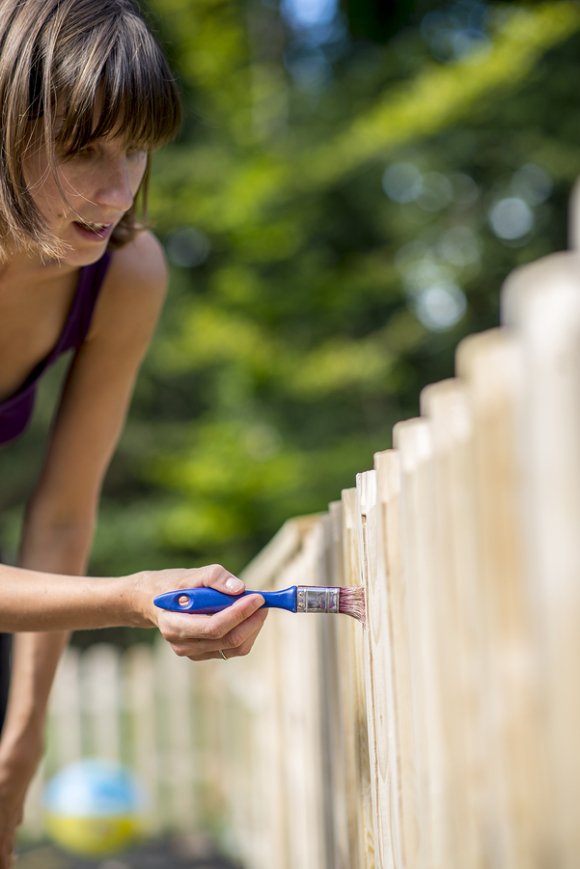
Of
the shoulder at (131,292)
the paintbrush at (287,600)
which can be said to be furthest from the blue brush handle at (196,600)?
the shoulder at (131,292)

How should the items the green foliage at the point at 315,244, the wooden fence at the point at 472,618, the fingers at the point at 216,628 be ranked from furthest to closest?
the green foliage at the point at 315,244 < the fingers at the point at 216,628 < the wooden fence at the point at 472,618

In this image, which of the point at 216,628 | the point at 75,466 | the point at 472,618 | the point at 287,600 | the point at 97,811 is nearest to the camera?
the point at 472,618

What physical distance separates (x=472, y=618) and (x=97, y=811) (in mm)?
4826

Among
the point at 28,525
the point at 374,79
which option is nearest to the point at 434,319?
the point at 374,79

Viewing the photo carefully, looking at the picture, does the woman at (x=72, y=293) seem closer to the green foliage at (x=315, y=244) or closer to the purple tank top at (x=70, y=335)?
the purple tank top at (x=70, y=335)

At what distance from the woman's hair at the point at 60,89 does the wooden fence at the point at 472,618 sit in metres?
0.75

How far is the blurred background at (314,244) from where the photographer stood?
11.5 metres

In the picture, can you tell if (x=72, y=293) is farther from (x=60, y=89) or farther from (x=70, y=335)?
(x=60, y=89)

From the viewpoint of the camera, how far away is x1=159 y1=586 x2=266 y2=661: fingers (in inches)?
64.3

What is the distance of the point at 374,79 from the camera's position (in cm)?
1337

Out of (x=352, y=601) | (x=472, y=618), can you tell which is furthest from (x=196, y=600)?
(x=472, y=618)

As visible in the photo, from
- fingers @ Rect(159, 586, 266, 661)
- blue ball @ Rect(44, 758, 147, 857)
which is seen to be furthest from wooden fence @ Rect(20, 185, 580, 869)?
blue ball @ Rect(44, 758, 147, 857)

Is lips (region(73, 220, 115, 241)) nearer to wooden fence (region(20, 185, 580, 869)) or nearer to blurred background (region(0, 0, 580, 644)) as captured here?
wooden fence (region(20, 185, 580, 869))

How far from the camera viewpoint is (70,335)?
2.36 meters
